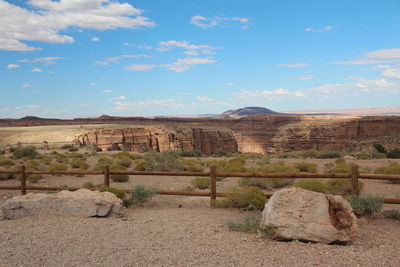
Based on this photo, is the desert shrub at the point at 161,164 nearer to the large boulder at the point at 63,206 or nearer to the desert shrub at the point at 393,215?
the large boulder at the point at 63,206

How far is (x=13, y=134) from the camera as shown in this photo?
176ft

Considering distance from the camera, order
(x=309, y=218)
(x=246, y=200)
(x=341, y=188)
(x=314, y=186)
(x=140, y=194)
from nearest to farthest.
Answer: (x=309, y=218), (x=246, y=200), (x=140, y=194), (x=314, y=186), (x=341, y=188)


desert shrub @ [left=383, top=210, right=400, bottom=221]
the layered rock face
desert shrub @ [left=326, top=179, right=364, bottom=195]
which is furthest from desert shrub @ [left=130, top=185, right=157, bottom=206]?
the layered rock face

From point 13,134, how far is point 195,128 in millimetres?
32061

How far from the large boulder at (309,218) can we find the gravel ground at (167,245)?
174mm

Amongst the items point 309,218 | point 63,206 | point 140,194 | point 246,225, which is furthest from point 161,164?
point 309,218

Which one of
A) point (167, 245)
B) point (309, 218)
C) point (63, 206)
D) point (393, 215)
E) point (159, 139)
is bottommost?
point (159, 139)

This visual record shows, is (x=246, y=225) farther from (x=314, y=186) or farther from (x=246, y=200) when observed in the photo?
(x=314, y=186)

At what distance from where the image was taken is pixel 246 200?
9883 mm

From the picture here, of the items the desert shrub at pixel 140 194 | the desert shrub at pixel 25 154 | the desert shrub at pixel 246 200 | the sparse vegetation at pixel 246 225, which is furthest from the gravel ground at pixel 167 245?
the desert shrub at pixel 25 154

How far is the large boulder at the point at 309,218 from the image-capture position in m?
6.47

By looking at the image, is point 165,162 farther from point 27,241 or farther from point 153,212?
point 27,241

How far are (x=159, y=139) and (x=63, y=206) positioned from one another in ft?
173

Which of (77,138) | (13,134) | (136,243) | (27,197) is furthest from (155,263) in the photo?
(13,134)
